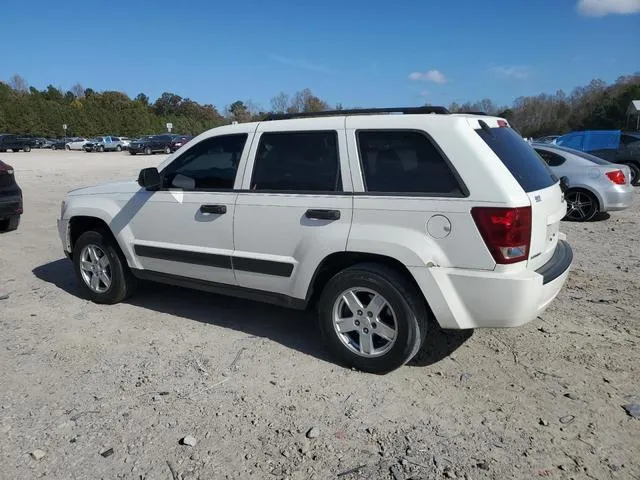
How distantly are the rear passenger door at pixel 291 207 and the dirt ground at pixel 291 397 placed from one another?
69cm

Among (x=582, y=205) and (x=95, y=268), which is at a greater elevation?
(x=95, y=268)

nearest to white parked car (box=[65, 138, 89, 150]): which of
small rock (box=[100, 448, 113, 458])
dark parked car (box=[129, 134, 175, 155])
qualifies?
dark parked car (box=[129, 134, 175, 155])

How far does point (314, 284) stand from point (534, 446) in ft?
6.08

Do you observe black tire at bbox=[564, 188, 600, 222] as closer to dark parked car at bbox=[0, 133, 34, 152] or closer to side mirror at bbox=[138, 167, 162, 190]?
side mirror at bbox=[138, 167, 162, 190]

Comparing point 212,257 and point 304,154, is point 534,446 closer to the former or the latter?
point 304,154

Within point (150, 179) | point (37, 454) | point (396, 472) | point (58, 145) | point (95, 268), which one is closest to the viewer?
point (396, 472)

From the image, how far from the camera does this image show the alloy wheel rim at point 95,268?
5461 mm

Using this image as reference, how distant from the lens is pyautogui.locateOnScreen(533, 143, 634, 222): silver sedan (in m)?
10.2

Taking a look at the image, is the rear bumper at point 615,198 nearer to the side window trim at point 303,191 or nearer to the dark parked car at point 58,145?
the side window trim at point 303,191

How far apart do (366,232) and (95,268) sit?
3.13 metres

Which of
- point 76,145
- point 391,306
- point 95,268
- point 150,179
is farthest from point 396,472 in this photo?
point 76,145

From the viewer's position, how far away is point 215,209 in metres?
4.54

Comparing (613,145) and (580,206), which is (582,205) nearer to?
(580,206)

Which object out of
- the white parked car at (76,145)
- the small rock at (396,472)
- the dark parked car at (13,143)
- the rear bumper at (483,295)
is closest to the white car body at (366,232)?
the rear bumper at (483,295)
